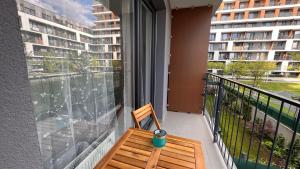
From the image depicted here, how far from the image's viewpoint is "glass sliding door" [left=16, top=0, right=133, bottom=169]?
25.0 inches

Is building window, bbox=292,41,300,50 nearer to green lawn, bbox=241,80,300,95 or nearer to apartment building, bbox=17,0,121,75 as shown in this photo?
green lawn, bbox=241,80,300,95

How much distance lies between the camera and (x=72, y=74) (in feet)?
2.65

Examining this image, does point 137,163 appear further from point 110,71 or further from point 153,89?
point 153,89

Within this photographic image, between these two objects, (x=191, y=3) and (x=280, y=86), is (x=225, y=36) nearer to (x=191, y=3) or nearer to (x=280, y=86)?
(x=280, y=86)

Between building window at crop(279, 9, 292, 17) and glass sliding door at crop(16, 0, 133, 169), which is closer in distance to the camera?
glass sliding door at crop(16, 0, 133, 169)

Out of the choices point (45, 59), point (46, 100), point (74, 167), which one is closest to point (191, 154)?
point (74, 167)

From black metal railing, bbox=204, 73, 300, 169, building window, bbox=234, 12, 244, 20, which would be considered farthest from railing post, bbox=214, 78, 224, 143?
building window, bbox=234, 12, 244, 20

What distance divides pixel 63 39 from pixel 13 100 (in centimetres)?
58

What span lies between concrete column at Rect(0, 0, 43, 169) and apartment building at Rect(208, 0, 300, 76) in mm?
24166

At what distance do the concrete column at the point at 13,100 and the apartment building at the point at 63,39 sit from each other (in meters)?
0.38

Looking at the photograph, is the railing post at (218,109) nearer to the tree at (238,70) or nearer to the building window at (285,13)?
the tree at (238,70)

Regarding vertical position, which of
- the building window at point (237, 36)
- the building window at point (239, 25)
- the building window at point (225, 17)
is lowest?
the building window at point (237, 36)

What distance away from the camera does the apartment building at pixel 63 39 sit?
0.60 metres

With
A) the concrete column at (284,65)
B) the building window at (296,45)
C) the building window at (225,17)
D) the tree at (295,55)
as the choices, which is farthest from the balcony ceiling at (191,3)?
the building window at (296,45)
